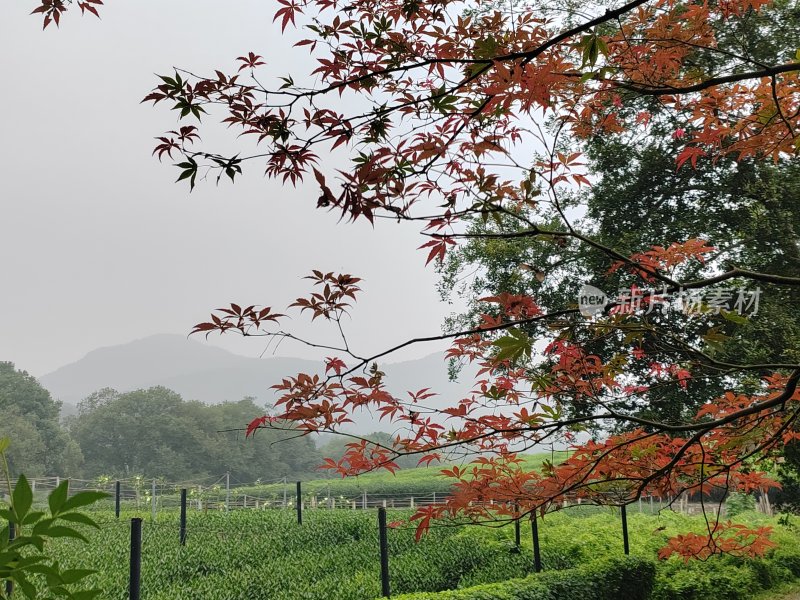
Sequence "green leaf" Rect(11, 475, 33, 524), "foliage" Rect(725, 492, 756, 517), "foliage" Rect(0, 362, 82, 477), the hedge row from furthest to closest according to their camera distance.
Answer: "foliage" Rect(0, 362, 82, 477) → "foliage" Rect(725, 492, 756, 517) → the hedge row → "green leaf" Rect(11, 475, 33, 524)

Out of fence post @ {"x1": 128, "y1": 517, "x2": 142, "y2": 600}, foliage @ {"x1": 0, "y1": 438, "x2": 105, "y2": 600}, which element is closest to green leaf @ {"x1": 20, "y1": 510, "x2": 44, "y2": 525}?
foliage @ {"x1": 0, "y1": 438, "x2": 105, "y2": 600}

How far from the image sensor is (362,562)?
6.93 metres

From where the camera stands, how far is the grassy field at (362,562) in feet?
19.8

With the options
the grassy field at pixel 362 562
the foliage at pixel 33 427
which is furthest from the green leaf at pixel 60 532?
the foliage at pixel 33 427

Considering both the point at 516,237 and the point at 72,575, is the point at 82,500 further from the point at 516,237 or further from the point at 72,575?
the point at 516,237

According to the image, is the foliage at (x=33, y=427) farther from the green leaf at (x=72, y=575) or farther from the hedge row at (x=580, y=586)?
the green leaf at (x=72, y=575)

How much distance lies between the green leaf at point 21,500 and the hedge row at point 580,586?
4645 mm

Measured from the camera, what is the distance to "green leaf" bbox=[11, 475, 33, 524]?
50cm

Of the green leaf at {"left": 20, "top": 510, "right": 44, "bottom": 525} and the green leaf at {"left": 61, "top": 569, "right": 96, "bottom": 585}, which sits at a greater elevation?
the green leaf at {"left": 20, "top": 510, "right": 44, "bottom": 525}

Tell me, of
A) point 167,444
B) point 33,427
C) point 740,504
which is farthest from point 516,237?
point 167,444

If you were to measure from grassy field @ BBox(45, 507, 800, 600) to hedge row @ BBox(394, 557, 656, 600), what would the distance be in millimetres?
408

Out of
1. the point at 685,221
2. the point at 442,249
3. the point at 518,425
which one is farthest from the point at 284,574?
the point at 685,221

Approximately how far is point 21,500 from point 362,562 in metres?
7.06

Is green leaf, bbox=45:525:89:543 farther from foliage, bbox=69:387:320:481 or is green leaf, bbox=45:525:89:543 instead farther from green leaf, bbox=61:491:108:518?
foliage, bbox=69:387:320:481
